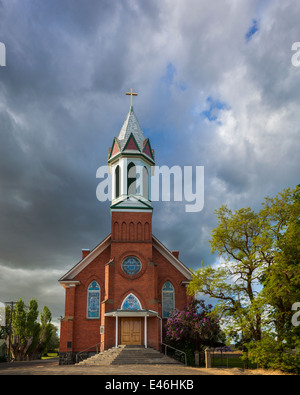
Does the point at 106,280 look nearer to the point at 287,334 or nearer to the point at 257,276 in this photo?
the point at 257,276

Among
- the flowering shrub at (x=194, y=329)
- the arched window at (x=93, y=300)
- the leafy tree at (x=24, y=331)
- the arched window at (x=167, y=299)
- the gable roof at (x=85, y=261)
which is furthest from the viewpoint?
the leafy tree at (x=24, y=331)

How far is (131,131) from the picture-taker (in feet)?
123

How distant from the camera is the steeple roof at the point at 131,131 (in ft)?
120


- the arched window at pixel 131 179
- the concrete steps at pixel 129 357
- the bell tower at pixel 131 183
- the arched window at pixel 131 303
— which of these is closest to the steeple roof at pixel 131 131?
the bell tower at pixel 131 183

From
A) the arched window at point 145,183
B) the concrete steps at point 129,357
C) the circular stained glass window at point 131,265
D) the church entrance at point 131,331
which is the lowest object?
the concrete steps at point 129,357

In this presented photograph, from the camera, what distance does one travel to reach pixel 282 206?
20.9m

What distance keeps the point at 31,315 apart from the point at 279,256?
41.8 meters

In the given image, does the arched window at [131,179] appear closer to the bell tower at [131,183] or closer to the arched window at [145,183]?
the bell tower at [131,183]

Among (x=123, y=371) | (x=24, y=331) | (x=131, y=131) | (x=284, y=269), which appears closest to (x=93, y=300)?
(x=123, y=371)

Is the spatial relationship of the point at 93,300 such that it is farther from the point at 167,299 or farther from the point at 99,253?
the point at 167,299

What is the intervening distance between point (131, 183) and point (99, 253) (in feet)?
21.2

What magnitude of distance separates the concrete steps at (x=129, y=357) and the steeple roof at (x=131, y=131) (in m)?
16.5

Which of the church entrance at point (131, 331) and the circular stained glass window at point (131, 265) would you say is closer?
the church entrance at point (131, 331)
